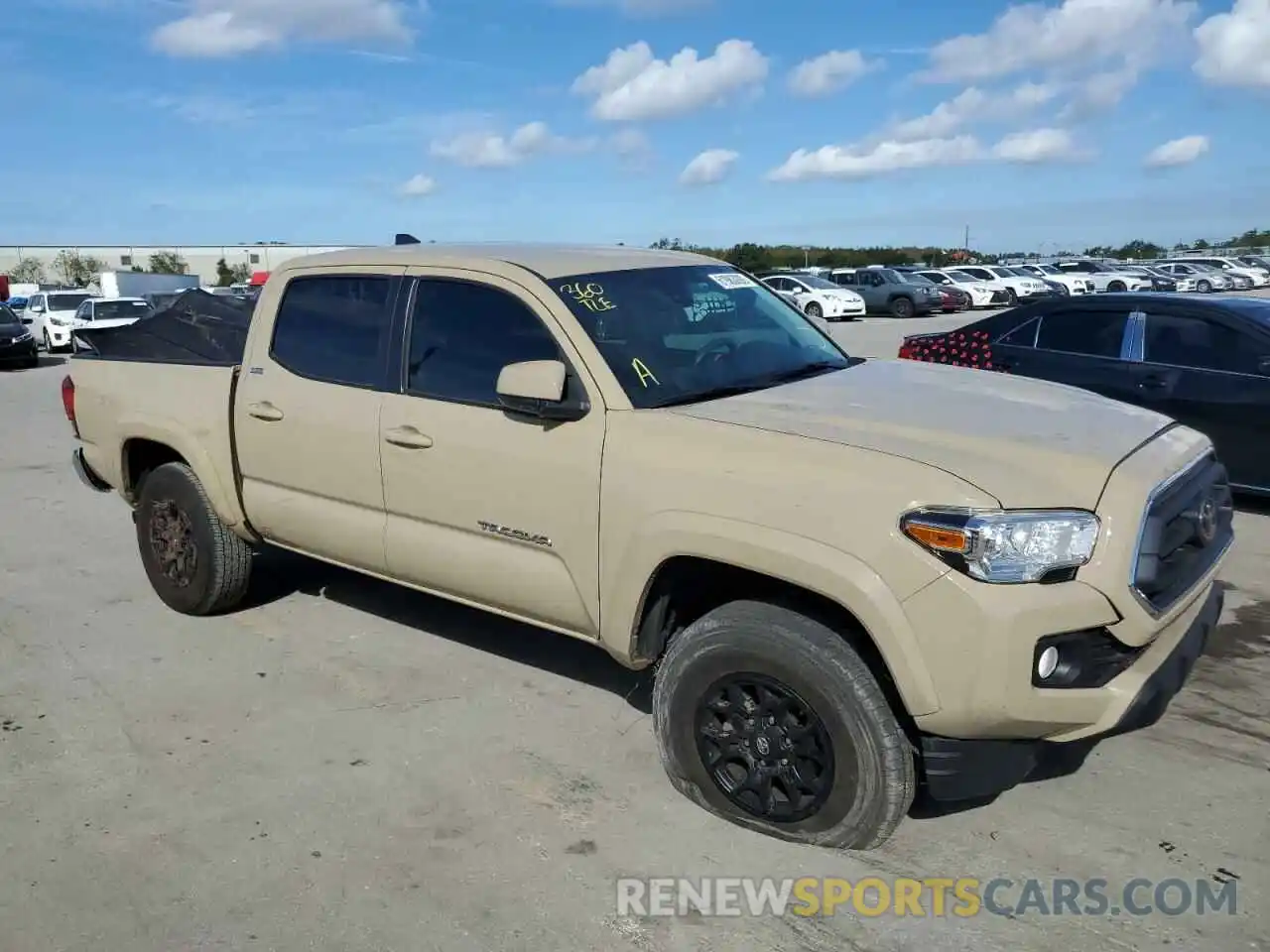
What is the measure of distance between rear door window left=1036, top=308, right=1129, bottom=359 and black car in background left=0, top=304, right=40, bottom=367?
20623mm

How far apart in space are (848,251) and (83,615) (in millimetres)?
76289

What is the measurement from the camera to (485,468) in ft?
12.9

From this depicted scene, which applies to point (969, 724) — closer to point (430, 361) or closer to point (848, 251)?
point (430, 361)

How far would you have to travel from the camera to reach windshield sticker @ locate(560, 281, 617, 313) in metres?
3.96

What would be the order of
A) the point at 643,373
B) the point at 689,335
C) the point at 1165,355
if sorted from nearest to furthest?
the point at 643,373
the point at 689,335
the point at 1165,355

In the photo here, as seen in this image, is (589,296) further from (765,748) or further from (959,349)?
(959,349)

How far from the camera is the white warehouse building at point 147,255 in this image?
91.7 metres

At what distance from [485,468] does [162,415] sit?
2.27 metres

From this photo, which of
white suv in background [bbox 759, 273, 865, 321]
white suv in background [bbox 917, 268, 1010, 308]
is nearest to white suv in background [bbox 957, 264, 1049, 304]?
white suv in background [bbox 917, 268, 1010, 308]

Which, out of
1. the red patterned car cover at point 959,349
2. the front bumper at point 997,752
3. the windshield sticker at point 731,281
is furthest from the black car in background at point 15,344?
the front bumper at point 997,752

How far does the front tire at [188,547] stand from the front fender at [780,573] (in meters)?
2.57

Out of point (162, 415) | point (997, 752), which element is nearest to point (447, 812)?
point (997, 752)

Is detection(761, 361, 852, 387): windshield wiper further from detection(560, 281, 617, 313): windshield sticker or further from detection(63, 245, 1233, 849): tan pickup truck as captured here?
detection(560, 281, 617, 313): windshield sticker

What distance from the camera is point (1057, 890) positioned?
3.10 meters
